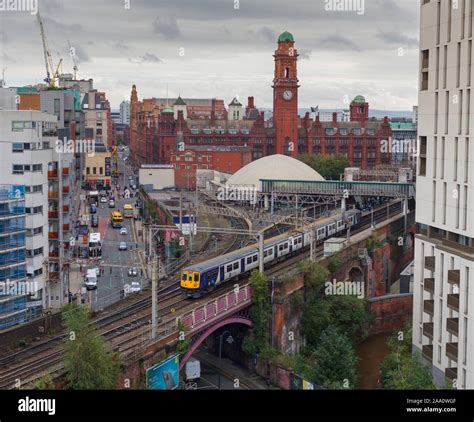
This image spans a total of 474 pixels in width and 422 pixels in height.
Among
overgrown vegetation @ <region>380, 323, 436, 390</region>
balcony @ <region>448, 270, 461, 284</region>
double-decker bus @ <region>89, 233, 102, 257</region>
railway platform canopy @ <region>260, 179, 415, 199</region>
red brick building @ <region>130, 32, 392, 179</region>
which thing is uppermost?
red brick building @ <region>130, 32, 392, 179</region>

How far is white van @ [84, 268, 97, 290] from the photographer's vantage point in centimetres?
3480

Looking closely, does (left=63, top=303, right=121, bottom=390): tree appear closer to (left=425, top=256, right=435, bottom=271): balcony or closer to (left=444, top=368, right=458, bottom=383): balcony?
(left=444, top=368, right=458, bottom=383): balcony

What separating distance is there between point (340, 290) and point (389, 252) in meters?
10.5

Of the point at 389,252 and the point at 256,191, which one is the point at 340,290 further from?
the point at 256,191

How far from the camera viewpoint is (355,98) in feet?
312

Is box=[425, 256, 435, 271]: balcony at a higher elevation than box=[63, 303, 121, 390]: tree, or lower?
higher

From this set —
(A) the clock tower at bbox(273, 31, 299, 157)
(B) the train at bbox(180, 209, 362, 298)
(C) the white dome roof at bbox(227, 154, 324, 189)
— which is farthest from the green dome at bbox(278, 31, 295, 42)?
(B) the train at bbox(180, 209, 362, 298)

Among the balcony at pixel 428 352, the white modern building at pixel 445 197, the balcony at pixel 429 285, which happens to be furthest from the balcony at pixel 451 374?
the balcony at pixel 429 285

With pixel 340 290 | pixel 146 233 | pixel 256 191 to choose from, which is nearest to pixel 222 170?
pixel 256 191

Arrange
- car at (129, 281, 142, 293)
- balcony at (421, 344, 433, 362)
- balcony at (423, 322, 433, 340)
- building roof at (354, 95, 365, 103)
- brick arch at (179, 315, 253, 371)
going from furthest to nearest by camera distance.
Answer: building roof at (354, 95, 365, 103)
car at (129, 281, 142, 293)
brick arch at (179, 315, 253, 371)
balcony at (423, 322, 433, 340)
balcony at (421, 344, 433, 362)

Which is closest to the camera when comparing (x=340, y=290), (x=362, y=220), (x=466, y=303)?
(x=466, y=303)

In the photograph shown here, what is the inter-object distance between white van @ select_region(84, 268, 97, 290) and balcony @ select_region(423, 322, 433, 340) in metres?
15.6

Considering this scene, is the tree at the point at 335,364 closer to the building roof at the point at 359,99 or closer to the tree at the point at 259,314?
the tree at the point at 259,314

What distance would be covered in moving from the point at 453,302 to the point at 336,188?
32.0 metres
